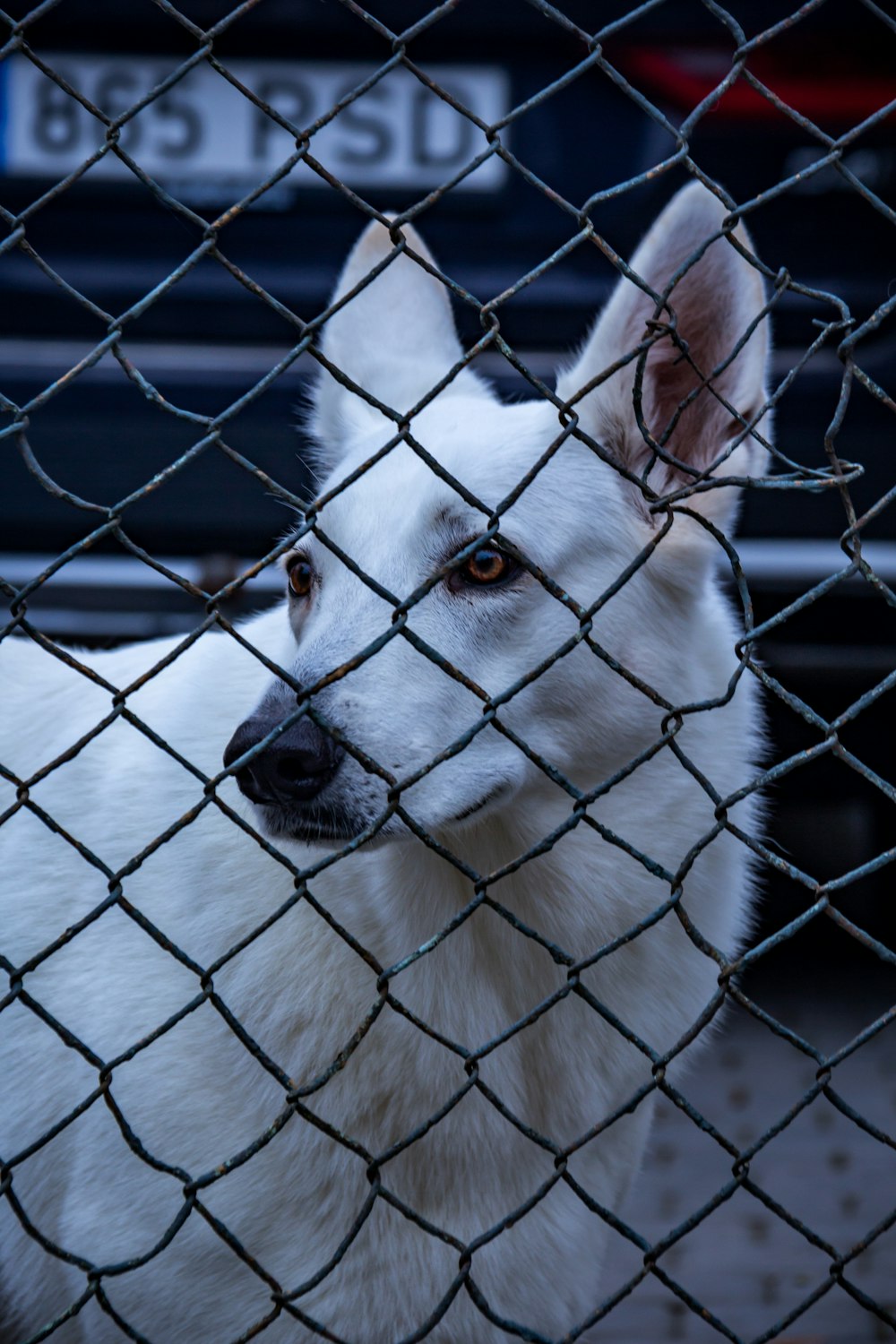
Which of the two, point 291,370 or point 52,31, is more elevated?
point 52,31

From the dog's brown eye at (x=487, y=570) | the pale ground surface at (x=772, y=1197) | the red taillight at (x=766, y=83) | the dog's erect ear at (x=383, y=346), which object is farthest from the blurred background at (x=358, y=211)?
the dog's brown eye at (x=487, y=570)

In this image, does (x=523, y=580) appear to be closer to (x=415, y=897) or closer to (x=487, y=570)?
(x=487, y=570)

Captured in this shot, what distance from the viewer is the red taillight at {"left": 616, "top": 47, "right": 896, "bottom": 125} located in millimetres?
3301

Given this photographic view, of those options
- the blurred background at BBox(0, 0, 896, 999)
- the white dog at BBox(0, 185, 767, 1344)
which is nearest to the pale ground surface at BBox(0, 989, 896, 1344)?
the white dog at BBox(0, 185, 767, 1344)

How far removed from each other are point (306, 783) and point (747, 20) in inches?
98.0

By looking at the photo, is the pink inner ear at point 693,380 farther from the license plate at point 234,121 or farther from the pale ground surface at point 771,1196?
the license plate at point 234,121

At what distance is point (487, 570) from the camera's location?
2035 mm

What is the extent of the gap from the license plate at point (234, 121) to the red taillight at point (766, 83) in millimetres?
372

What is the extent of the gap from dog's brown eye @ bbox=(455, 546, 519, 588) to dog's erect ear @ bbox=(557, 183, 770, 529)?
9.8 inches

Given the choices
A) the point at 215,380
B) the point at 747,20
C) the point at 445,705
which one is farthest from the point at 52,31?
the point at 445,705

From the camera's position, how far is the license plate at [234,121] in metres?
3.30

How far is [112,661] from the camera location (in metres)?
2.53

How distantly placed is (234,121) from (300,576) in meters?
1.62

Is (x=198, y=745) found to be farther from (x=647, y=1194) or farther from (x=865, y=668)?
(x=865, y=668)
